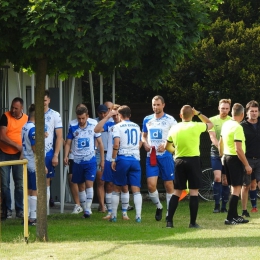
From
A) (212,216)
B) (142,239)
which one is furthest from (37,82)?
(212,216)

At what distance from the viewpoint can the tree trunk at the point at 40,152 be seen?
12461 millimetres

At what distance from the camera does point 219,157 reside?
59.7 ft

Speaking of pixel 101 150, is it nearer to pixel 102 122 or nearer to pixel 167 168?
pixel 102 122

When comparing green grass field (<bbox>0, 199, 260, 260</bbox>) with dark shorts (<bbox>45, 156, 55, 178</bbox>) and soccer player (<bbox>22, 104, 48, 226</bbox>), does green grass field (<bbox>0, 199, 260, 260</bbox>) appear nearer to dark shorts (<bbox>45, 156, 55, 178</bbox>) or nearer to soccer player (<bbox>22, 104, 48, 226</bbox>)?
soccer player (<bbox>22, 104, 48, 226</bbox>)

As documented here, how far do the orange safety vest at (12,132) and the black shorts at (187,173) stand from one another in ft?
10.3

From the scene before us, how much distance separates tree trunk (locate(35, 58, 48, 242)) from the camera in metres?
12.5

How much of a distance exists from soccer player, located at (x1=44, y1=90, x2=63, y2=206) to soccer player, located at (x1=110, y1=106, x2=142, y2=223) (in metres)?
1.05

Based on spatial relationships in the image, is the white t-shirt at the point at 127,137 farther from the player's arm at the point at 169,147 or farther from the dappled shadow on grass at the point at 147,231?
the dappled shadow on grass at the point at 147,231

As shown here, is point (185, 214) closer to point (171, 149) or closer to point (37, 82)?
point (171, 149)

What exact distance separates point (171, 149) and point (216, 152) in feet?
12.4

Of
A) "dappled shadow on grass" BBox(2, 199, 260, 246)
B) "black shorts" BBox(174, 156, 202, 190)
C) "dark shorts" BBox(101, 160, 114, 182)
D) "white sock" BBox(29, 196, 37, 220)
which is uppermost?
"black shorts" BBox(174, 156, 202, 190)

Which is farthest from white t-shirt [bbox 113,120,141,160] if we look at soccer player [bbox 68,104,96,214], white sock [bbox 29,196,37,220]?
white sock [bbox 29,196,37,220]

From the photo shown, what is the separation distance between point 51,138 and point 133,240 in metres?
3.85

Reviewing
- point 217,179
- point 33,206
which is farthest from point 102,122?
point 217,179
